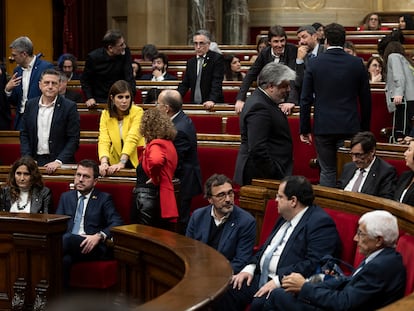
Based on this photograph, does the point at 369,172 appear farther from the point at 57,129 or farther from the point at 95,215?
the point at 57,129

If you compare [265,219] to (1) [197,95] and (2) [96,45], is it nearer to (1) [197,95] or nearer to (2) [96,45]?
(1) [197,95]

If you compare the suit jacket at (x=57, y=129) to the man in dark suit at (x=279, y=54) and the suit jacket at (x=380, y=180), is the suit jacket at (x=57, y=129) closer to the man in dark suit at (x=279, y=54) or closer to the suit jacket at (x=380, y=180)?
the man in dark suit at (x=279, y=54)

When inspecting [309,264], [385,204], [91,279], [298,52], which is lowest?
[91,279]

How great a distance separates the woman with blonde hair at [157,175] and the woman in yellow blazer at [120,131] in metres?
0.75

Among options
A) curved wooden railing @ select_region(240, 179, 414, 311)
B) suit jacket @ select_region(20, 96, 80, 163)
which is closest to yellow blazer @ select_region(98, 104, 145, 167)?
suit jacket @ select_region(20, 96, 80, 163)

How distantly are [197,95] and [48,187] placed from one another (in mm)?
2794

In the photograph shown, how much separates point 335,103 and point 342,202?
2.04m

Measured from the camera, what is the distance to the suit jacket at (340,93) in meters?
7.11

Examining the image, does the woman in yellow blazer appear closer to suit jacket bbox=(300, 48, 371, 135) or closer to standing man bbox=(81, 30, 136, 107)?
suit jacket bbox=(300, 48, 371, 135)

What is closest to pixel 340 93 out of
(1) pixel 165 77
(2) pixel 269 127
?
(2) pixel 269 127

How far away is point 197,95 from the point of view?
9492mm

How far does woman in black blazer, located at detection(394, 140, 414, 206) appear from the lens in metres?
5.34

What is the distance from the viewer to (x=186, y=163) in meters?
6.86

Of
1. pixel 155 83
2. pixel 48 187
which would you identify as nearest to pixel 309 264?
pixel 48 187
